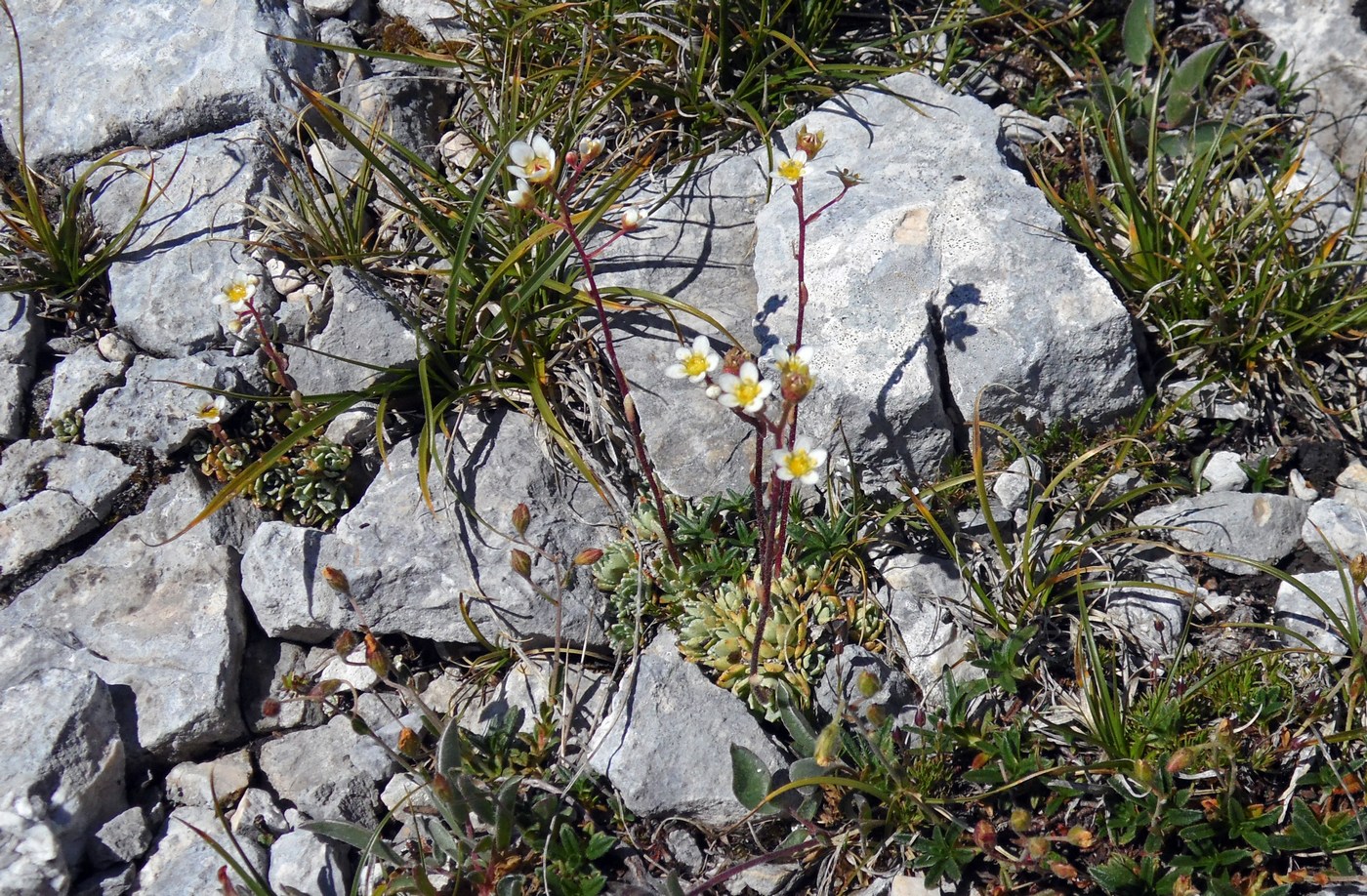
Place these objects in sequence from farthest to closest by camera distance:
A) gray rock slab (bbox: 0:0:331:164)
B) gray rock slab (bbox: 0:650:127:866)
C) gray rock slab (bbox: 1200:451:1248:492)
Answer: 1. gray rock slab (bbox: 0:0:331:164)
2. gray rock slab (bbox: 1200:451:1248:492)
3. gray rock slab (bbox: 0:650:127:866)

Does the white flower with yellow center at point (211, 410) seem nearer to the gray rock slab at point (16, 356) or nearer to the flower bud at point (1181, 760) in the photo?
the gray rock slab at point (16, 356)

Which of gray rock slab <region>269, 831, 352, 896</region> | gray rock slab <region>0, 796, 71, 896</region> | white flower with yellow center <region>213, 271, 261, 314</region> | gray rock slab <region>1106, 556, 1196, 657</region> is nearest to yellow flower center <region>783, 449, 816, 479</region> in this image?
gray rock slab <region>1106, 556, 1196, 657</region>

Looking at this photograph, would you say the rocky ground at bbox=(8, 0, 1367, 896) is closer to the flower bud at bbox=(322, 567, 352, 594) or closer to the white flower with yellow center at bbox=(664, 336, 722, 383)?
the flower bud at bbox=(322, 567, 352, 594)

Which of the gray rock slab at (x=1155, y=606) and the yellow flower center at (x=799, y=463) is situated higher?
the yellow flower center at (x=799, y=463)

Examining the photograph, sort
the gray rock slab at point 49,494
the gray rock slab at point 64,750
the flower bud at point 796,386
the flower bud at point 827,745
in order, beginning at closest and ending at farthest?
the flower bud at point 796,386 < the flower bud at point 827,745 < the gray rock slab at point 64,750 < the gray rock slab at point 49,494

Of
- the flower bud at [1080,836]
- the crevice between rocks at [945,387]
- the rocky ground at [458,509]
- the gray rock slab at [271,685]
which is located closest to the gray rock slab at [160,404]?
the rocky ground at [458,509]

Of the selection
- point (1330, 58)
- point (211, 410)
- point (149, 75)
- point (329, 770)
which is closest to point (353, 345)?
point (211, 410)
